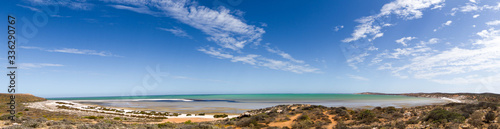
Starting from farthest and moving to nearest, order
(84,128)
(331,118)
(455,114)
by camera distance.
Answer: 1. (331,118)
2. (455,114)
3. (84,128)

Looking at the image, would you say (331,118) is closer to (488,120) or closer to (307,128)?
(307,128)

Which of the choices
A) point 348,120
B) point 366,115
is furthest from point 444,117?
point 348,120

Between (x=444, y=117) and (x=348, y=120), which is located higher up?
(x=444, y=117)

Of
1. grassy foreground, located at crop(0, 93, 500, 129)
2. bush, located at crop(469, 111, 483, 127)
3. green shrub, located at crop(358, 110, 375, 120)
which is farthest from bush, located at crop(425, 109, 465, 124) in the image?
green shrub, located at crop(358, 110, 375, 120)

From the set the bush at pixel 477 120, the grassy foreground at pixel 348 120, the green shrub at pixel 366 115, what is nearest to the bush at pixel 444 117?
the grassy foreground at pixel 348 120

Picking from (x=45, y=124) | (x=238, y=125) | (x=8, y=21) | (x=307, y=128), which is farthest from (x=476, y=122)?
(x=8, y=21)

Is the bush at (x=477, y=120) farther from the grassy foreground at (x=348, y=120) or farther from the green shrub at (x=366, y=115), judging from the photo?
the green shrub at (x=366, y=115)

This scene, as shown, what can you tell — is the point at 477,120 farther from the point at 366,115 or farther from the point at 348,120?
the point at 348,120

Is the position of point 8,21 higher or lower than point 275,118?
higher

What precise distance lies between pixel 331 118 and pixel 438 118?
923cm

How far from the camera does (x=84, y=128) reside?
13.2m

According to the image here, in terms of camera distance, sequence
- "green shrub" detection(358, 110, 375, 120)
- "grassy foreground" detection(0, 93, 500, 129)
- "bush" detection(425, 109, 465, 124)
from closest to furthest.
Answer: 1. "grassy foreground" detection(0, 93, 500, 129)
2. "bush" detection(425, 109, 465, 124)
3. "green shrub" detection(358, 110, 375, 120)

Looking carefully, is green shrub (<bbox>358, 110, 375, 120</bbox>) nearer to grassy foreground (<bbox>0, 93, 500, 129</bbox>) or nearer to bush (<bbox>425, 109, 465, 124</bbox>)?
grassy foreground (<bbox>0, 93, 500, 129</bbox>)

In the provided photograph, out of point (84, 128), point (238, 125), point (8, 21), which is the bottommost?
point (238, 125)
